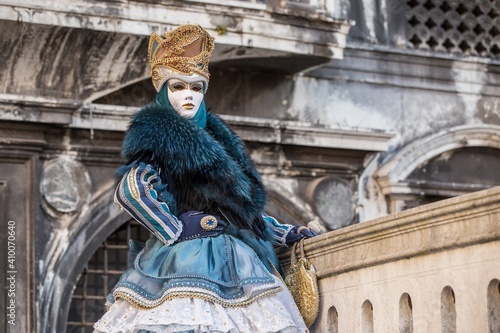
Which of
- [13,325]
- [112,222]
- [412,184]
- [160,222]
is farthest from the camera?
[412,184]

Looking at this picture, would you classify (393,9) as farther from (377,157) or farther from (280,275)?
(280,275)

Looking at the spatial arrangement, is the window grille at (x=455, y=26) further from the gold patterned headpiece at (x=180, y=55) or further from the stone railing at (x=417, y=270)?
the stone railing at (x=417, y=270)

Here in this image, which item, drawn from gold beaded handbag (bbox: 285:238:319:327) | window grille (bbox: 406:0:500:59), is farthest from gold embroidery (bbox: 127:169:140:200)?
window grille (bbox: 406:0:500:59)

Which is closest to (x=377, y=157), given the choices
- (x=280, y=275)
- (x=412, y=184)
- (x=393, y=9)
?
(x=412, y=184)

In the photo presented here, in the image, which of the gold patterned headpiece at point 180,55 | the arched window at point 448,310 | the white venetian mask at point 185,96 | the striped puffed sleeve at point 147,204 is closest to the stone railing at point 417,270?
the arched window at point 448,310

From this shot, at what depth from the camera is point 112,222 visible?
36.7 ft

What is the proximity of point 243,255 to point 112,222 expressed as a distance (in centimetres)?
444

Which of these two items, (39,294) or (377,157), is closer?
(39,294)

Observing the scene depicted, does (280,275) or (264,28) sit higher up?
(264,28)

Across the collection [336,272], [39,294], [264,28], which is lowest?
[336,272]

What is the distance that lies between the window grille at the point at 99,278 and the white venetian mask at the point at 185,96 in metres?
4.17

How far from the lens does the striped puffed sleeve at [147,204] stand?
6.85 meters

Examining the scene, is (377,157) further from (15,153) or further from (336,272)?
(336,272)

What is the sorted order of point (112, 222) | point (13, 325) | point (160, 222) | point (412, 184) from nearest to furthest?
1. point (160, 222)
2. point (13, 325)
3. point (112, 222)
4. point (412, 184)
